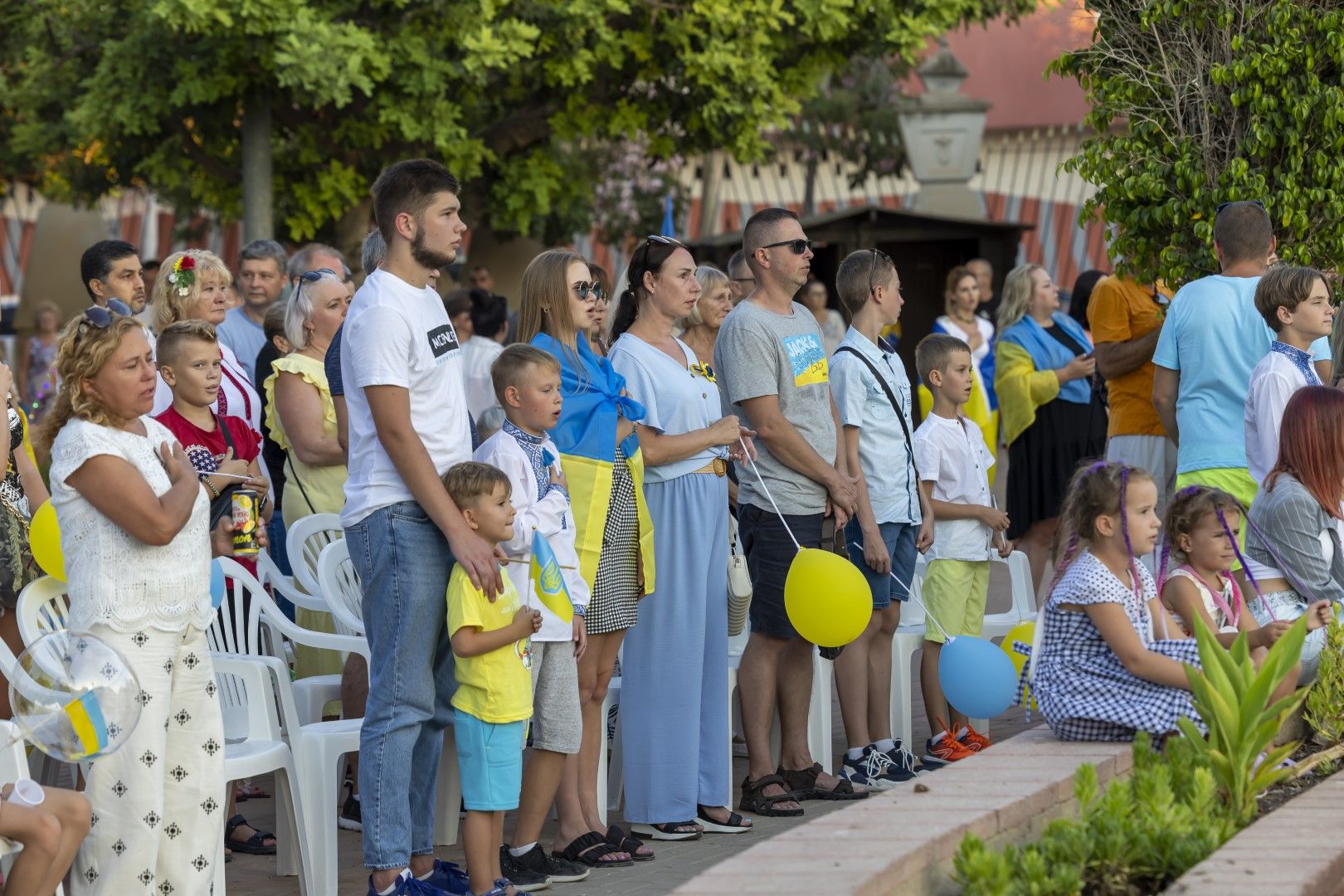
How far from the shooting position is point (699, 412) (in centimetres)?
630

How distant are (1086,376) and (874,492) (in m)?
3.00

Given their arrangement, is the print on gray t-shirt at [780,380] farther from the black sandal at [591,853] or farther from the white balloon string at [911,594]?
the black sandal at [591,853]

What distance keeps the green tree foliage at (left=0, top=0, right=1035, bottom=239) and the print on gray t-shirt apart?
30.8 feet

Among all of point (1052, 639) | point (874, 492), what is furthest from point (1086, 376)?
point (1052, 639)

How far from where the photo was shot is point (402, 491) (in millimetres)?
5090

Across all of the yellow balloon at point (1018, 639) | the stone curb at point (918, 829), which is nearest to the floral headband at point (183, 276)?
the yellow balloon at point (1018, 639)

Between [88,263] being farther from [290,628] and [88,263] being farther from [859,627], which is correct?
[859,627]

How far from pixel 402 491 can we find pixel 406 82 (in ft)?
38.7

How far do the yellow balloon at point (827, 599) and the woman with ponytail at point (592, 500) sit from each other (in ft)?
1.68

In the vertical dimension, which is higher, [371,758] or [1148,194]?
[1148,194]

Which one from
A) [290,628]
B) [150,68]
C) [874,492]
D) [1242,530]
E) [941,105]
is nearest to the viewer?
[290,628]

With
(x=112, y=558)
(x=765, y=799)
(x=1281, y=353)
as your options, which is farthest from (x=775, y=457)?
(x=112, y=558)

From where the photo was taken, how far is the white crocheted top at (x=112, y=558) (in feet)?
14.9

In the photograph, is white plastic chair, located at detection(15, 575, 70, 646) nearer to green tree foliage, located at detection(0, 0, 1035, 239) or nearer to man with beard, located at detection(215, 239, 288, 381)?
man with beard, located at detection(215, 239, 288, 381)
